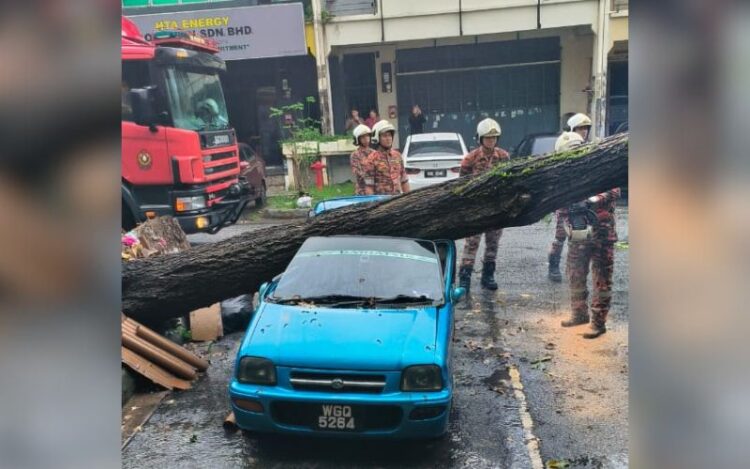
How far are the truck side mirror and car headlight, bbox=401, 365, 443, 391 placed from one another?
589cm

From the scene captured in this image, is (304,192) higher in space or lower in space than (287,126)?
lower

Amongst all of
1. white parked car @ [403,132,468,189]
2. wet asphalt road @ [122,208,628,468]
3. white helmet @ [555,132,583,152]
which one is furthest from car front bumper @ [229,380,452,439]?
white parked car @ [403,132,468,189]

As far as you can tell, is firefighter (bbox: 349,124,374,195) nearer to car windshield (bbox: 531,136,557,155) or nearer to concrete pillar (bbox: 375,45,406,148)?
car windshield (bbox: 531,136,557,155)

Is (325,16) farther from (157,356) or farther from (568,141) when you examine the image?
(157,356)

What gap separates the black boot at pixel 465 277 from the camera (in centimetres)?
768

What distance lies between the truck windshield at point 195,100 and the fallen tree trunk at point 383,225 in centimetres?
337

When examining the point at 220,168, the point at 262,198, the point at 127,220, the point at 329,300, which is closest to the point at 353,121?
the point at 262,198

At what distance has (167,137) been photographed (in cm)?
854

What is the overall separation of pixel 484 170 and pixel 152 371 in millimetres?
4475

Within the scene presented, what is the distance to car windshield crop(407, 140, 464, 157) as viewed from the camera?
522 inches
